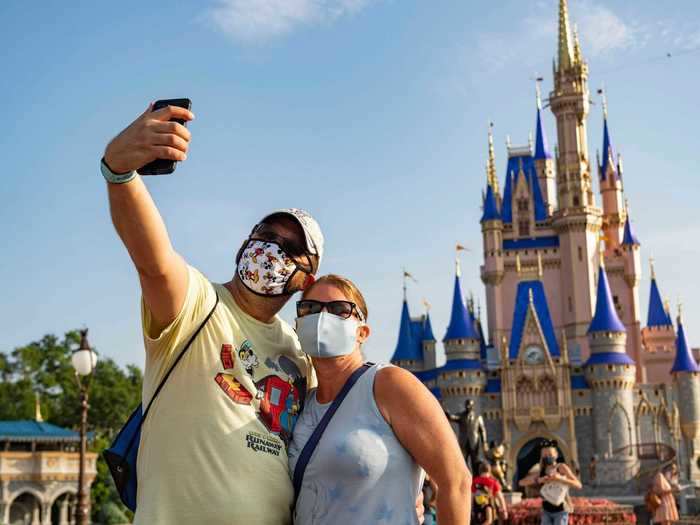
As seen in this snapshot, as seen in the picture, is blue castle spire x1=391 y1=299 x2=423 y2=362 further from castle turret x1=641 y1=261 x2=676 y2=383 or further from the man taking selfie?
the man taking selfie

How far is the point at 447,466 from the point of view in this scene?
2.76m

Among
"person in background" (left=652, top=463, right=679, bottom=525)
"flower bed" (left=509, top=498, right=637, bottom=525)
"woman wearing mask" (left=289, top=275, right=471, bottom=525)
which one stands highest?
"woman wearing mask" (left=289, top=275, right=471, bottom=525)

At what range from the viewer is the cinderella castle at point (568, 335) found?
45.4 m

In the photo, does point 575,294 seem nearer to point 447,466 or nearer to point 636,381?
point 636,381

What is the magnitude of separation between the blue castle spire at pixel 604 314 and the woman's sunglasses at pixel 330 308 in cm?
4535

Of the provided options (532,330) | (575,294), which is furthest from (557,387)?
(575,294)

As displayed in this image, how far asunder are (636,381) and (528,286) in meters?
8.19

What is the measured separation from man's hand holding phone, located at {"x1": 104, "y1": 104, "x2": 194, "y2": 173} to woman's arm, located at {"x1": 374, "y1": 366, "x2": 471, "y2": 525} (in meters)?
1.00

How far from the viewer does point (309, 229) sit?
3.22 m

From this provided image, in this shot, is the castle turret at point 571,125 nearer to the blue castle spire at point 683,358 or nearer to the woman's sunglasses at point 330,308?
the blue castle spire at point 683,358

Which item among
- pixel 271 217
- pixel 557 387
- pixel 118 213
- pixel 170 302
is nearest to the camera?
pixel 118 213

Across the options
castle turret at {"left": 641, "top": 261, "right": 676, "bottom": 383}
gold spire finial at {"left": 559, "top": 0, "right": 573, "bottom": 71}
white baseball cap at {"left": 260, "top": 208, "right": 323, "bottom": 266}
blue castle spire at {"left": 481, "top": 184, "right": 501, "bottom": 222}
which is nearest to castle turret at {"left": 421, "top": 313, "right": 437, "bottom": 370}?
blue castle spire at {"left": 481, "top": 184, "right": 501, "bottom": 222}

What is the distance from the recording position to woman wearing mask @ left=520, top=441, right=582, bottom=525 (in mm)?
9125

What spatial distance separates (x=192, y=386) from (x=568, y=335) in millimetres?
49062
